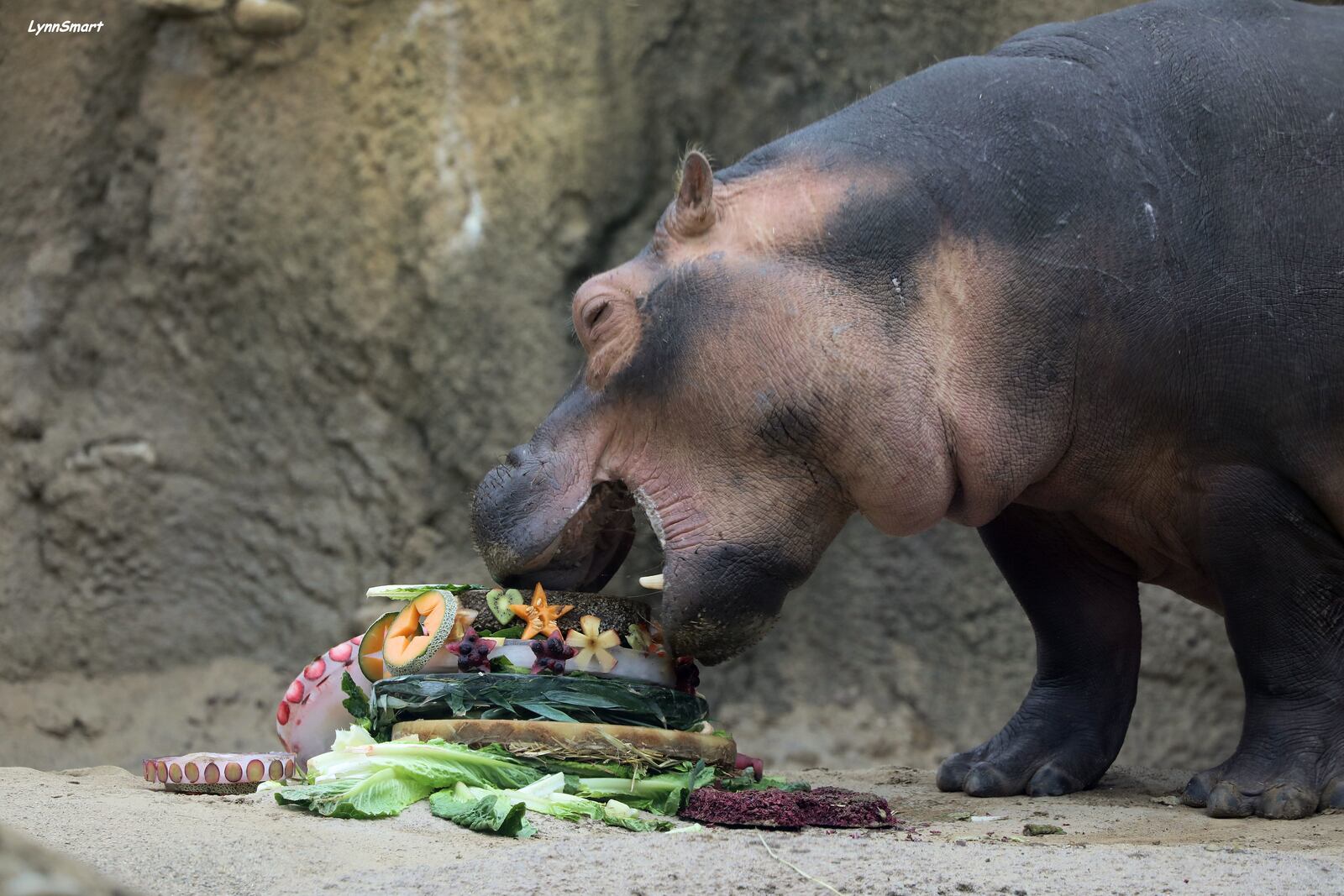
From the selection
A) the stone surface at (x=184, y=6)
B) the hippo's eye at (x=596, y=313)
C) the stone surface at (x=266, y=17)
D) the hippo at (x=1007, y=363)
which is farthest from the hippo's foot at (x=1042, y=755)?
the stone surface at (x=184, y=6)

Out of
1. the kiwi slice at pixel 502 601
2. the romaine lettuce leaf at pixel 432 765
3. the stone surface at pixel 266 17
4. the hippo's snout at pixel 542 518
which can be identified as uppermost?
the stone surface at pixel 266 17

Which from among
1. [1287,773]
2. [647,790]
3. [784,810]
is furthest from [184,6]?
[1287,773]

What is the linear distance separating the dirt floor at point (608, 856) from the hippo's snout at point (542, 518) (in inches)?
33.0

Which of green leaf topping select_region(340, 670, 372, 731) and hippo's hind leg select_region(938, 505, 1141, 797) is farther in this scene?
hippo's hind leg select_region(938, 505, 1141, 797)

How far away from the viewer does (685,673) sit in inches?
155

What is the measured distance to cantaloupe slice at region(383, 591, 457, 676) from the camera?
3697 millimetres

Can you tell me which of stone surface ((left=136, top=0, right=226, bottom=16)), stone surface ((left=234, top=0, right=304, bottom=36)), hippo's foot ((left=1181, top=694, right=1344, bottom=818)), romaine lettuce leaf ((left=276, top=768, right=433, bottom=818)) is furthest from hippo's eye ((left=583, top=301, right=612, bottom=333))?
stone surface ((left=136, top=0, right=226, bottom=16))

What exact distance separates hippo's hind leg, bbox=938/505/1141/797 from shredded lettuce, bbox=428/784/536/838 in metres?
1.80

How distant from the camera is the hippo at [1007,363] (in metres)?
3.85

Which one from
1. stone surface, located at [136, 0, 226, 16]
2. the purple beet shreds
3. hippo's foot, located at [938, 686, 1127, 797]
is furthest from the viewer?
stone surface, located at [136, 0, 226, 16]

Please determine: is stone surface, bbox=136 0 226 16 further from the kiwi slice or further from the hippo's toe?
the hippo's toe

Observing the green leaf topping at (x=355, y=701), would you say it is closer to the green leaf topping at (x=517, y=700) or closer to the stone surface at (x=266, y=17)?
the green leaf topping at (x=517, y=700)

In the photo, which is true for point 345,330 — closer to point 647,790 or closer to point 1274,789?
point 647,790

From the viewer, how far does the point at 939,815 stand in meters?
3.93
